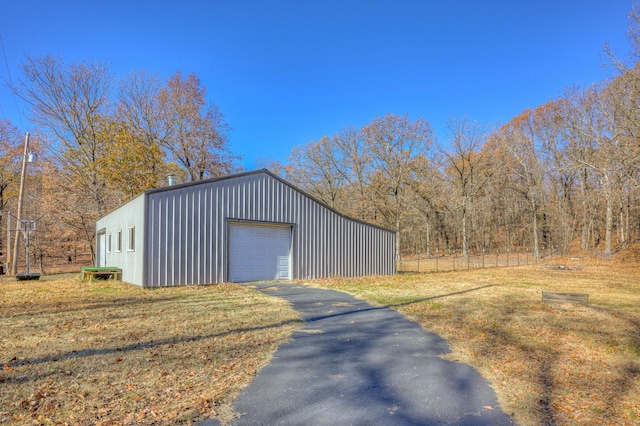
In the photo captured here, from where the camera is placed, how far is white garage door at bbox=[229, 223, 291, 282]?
40.7 feet

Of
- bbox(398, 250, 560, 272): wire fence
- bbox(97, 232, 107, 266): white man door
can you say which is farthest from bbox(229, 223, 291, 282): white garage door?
bbox(97, 232, 107, 266): white man door

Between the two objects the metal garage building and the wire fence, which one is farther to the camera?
the wire fence

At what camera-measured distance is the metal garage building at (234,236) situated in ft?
35.2

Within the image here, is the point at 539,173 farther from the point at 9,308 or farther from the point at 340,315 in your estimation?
the point at 9,308

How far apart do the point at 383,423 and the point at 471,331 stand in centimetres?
366

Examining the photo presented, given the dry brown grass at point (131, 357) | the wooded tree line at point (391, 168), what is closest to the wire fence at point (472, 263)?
the wooded tree line at point (391, 168)

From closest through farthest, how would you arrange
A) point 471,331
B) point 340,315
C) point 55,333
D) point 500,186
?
point 55,333 → point 471,331 → point 340,315 → point 500,186

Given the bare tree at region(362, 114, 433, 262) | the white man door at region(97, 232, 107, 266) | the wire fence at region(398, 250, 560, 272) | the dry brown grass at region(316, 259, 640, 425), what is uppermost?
the bare tree at region(362, 114, 433, 262)

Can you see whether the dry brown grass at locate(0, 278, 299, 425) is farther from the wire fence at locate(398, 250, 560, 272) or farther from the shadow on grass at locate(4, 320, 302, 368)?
the wire fence at locate(398, 250, 560, 272)

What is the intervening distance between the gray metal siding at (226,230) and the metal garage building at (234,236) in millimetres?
28

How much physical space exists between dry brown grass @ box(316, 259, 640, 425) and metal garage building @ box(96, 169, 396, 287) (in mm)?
4229

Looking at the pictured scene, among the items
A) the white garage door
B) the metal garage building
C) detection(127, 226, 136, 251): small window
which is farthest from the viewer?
the white garage door

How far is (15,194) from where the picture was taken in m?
26.2

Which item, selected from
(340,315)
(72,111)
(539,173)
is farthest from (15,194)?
(539,173)
